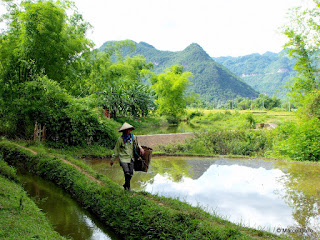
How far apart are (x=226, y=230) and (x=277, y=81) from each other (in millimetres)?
142712

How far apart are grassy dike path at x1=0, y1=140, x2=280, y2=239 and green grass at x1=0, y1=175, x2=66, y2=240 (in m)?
1.17

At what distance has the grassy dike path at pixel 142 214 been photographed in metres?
4.28

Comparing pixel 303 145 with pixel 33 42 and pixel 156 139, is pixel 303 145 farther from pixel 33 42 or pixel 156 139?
pixel 33 42

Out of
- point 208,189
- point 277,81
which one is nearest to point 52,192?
point 208,189

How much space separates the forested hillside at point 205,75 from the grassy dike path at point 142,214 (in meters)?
90.7

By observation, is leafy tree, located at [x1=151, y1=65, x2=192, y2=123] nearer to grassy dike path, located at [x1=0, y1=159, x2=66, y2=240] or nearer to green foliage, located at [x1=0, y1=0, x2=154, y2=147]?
green foliage, located at [x1=0, y1=0, x2=154, y2=147]

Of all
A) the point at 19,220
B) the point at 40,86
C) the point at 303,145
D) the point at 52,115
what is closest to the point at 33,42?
the point at 40,86

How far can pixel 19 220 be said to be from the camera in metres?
4.24

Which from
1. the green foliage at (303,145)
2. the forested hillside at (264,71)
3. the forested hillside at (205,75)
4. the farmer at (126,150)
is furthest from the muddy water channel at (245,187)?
the forested hillside at (264,71)

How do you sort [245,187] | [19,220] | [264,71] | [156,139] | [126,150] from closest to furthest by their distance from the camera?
[19,220] < [126,150] < [245,187] < [156,139] < [264,71]

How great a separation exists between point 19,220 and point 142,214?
189 cm

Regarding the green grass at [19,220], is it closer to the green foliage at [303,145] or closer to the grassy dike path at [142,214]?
the grassy dike path at [142,214]

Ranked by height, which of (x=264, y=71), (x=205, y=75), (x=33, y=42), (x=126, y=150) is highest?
(x=264, y=71)

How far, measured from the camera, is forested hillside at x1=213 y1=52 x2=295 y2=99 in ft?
441
